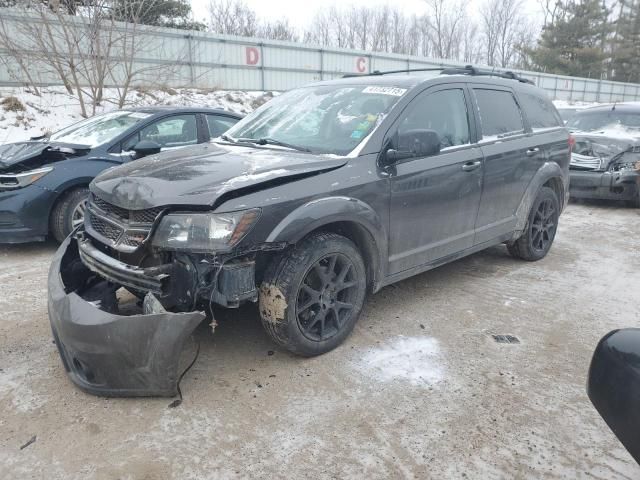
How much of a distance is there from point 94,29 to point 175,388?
1209 cm

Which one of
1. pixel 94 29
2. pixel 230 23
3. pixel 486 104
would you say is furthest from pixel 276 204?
pixel 230 23

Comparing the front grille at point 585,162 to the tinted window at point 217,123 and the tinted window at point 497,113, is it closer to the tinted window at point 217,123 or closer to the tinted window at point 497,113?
the tinted window at point 497,113

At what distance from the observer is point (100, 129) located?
604cm

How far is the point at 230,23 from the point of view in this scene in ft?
121

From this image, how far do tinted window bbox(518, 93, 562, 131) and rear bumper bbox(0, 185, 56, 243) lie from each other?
190 inches

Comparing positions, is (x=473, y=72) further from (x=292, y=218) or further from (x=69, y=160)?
(x=69, y=160)

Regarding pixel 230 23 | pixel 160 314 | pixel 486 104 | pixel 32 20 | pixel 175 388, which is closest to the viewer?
pixel 160 314

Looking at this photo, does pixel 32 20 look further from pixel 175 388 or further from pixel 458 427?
pixel 458 427

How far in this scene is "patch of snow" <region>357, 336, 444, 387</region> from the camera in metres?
3.05

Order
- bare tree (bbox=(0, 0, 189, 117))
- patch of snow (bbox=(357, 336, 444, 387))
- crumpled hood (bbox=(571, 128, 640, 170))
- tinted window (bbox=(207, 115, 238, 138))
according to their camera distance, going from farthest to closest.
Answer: bare tree (bbox=(0, 0, 189, 117))
crumpled hood (bbox=(571, 128, 640, 170))
tinted window (bbox=(207, 115, 238, 138))
patch of snow (bbox=(357, 336, 444, 387))

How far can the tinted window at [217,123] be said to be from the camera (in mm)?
6430

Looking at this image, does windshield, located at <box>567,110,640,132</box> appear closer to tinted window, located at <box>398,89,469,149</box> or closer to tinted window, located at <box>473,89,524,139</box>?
tinted window, located at <box>473,89,524,139</box>

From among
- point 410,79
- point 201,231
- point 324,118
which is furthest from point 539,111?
point 201,231

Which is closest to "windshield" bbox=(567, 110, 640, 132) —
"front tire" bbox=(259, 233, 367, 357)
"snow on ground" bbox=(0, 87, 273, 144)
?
"front tire" bbox=(259, 233, 367, 357)
